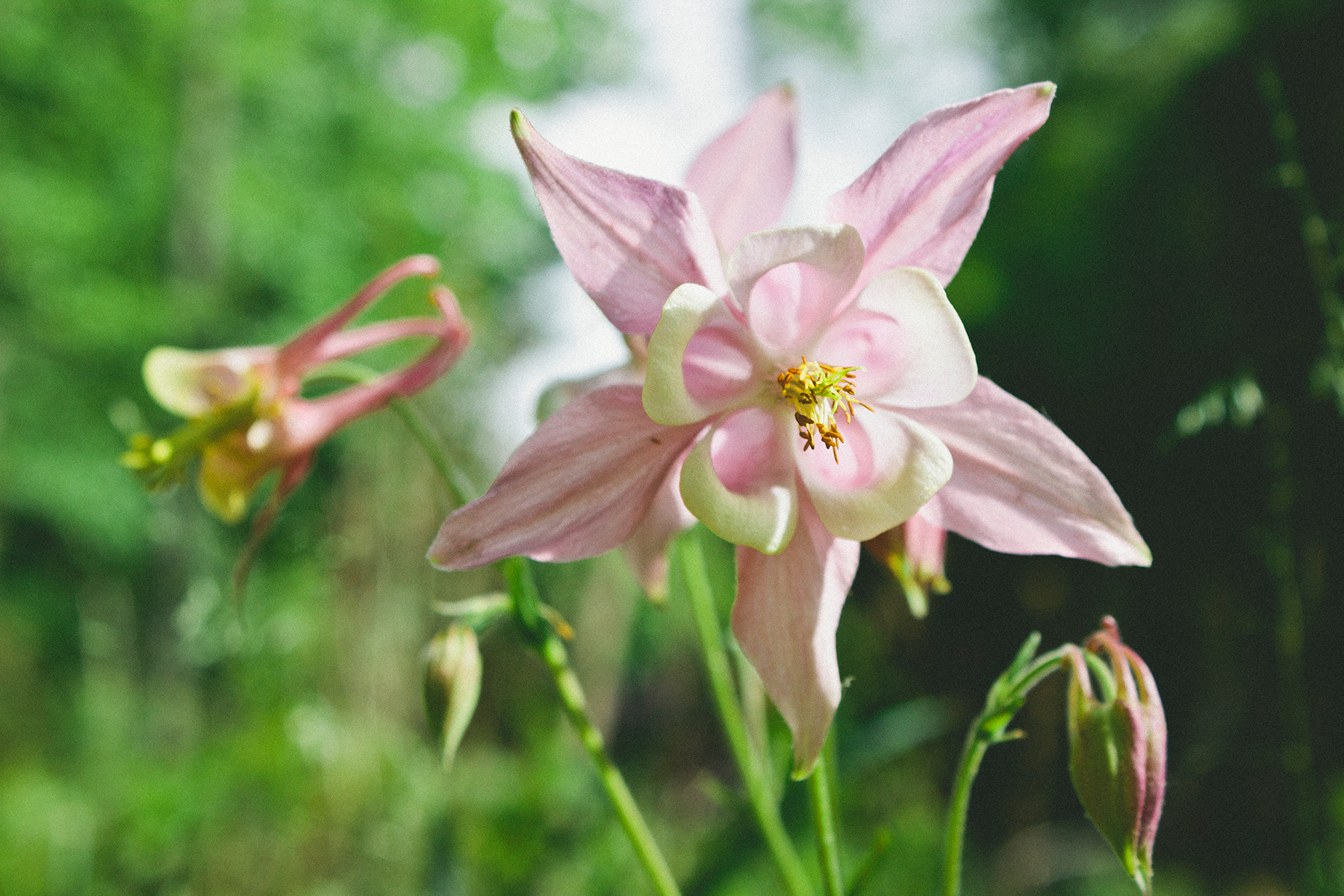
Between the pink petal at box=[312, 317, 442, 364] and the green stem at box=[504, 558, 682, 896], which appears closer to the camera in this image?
the green stem at box=[504, 558, 682, 896]

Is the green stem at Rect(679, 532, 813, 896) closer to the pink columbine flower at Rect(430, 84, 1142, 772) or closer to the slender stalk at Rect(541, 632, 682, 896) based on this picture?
the slender stalk at Rect(541, 632, 682, 896)

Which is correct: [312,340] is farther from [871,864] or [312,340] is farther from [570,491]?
[871,864]

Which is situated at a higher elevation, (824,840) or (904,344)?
(904,344)

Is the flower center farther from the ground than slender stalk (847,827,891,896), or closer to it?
farther from the ground

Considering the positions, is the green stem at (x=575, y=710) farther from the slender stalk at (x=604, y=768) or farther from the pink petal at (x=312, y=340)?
the pink petal at (x=312, y=340)

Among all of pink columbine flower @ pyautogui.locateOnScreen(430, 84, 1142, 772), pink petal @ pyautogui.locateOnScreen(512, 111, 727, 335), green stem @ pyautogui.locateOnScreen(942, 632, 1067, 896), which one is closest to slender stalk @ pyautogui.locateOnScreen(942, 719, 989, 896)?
green stem @ pyautogui.locateOnScreen(942, 632, 1067, 896)

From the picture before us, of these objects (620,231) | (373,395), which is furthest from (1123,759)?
(373,395)
